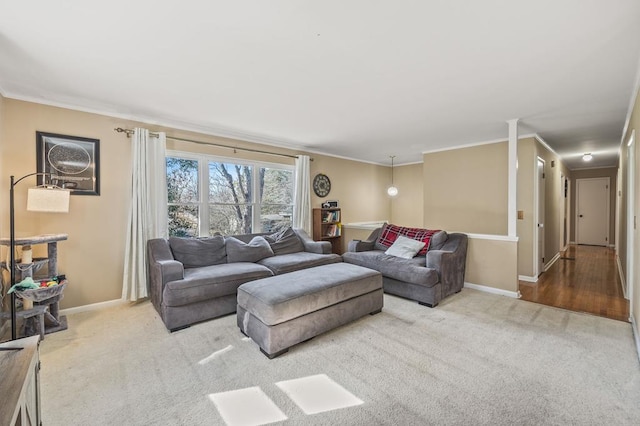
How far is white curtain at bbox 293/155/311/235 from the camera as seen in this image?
532 cm

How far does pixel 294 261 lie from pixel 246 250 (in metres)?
0.69

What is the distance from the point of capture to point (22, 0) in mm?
1619

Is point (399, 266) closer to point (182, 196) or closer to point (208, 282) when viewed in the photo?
point (208, 282)

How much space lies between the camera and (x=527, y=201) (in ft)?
14.9

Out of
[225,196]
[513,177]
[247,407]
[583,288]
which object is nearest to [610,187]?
[583,288]

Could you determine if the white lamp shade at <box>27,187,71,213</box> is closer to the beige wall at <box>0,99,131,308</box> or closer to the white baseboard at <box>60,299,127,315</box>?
the beige wall at <box>0,99,131,308</box>

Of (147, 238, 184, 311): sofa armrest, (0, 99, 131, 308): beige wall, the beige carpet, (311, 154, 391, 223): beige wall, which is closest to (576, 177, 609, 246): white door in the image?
(311, 154, 391, 223): beige wall

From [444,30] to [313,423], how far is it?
8.43ft

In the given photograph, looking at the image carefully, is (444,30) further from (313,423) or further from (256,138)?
(256,138)

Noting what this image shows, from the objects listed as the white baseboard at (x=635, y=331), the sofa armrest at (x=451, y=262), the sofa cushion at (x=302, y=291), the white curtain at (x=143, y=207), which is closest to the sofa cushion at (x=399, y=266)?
the sofa armrest at (x=451, y=262)

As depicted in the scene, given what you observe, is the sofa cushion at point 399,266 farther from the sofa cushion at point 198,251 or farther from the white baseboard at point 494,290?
the sofa cushion at point 198,251

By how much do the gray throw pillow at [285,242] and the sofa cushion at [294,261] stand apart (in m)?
0.12

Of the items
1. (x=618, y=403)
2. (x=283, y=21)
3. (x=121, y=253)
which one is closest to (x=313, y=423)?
(x=618, y=403)

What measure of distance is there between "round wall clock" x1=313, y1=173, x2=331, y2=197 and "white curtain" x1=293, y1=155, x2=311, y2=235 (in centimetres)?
43
